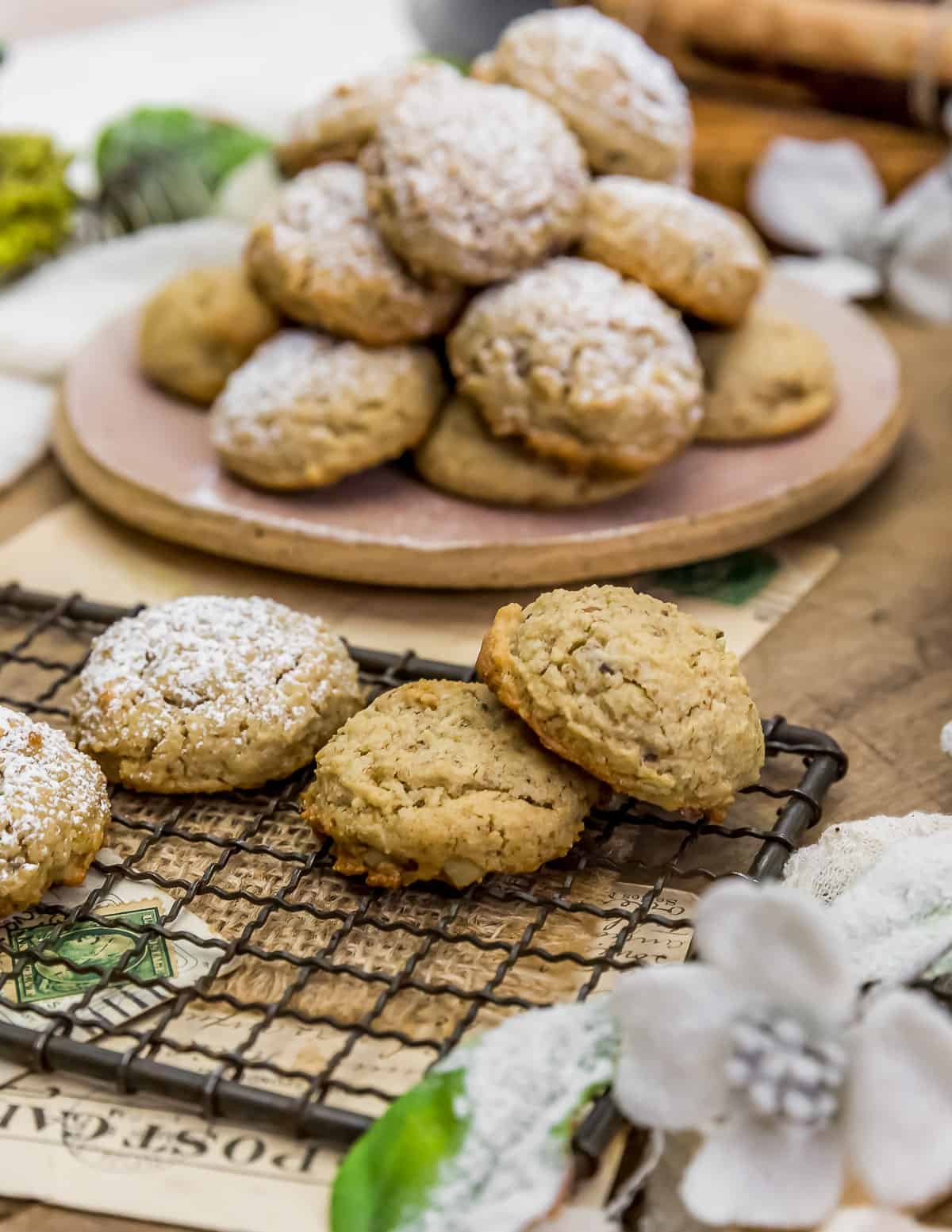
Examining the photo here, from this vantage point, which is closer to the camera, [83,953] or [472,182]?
[83,953]

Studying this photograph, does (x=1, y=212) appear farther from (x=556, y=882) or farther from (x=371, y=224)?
(x=556, y=882)

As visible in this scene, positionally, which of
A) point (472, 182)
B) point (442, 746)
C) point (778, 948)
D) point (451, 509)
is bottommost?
point (451, 509)

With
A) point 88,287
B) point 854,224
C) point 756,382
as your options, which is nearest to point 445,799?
point 756,382

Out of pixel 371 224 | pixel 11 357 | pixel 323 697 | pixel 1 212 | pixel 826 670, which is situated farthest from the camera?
pixel 1 212

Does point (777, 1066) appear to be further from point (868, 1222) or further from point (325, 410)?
point (325, 410)

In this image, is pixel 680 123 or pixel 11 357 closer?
pixel 680 123

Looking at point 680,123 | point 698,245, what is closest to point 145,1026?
point 698,245
